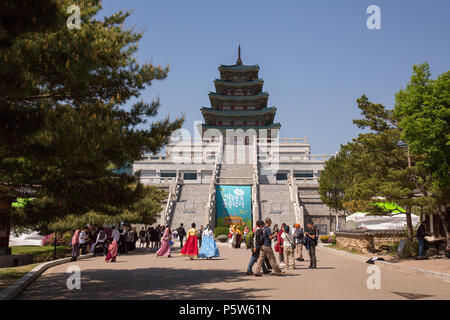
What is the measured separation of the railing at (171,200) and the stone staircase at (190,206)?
13.6 inches

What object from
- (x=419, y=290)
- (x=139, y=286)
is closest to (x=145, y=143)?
(x=139, y=286)

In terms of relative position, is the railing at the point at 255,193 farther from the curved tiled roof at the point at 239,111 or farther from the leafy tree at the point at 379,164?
the leafy tree at the point at 379,164

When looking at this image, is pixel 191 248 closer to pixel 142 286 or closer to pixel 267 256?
pixel 267 256

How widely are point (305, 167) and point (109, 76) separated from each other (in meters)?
49.4

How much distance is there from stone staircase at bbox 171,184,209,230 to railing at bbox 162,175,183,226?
345mm

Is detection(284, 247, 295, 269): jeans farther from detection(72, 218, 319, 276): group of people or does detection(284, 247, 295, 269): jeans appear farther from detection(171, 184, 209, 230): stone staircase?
detection(171, 184, 209, 230): stone staircase

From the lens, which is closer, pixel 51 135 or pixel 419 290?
pixel 51 135

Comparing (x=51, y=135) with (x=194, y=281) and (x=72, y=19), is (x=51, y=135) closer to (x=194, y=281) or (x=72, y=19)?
(x=72, y=19)

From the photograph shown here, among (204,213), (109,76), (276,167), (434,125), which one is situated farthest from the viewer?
(276,167)

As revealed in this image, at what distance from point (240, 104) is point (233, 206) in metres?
31.6

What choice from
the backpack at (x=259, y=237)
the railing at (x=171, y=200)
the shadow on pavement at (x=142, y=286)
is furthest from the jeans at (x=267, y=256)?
the railing at (x=171, y=200)

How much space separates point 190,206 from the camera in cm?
3966

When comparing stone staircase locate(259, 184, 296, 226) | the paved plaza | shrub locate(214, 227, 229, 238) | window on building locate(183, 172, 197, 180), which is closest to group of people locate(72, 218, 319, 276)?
the paved plaza

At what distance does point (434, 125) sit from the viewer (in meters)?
14.9
